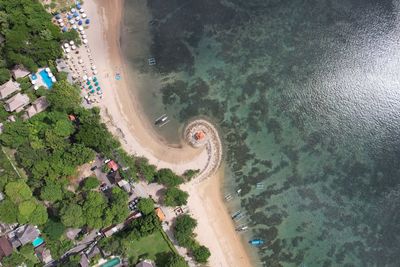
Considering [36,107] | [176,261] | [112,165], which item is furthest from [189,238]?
[36,107]

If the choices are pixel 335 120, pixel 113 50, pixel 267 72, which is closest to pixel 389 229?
pixel 335 120

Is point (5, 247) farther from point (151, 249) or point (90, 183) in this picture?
point (151, 249)

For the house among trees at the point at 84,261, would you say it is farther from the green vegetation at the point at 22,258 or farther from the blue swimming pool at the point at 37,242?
the green vegetation at the point at 22,258

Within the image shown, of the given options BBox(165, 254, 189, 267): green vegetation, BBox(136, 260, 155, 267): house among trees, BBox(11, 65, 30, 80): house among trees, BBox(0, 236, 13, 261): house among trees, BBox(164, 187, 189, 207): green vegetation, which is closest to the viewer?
BBox(0, 236, 13, 261): house among trees

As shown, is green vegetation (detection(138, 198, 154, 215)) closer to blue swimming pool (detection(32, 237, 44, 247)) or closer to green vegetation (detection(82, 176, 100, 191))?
green vegetation (detection(82, 176, 100, 191))

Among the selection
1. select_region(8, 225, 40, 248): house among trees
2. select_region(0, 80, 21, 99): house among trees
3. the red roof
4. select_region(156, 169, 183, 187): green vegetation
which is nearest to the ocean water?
select_region(156, 169, 183, 187): green vegetation

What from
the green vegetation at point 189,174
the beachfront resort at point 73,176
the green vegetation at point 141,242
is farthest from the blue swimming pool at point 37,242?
the green vegetation at point 189,174
